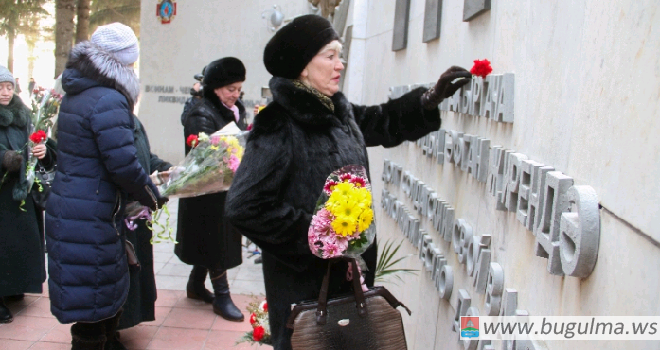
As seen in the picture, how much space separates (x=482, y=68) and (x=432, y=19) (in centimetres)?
117

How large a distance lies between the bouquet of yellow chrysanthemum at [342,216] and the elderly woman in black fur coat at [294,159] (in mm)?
188

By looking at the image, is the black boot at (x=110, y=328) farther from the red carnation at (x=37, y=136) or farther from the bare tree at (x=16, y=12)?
the bare tree at (x=16, y=12)

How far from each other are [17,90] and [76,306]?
7.35 feet

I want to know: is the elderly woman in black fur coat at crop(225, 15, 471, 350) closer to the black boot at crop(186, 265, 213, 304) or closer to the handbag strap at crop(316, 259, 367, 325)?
the handbag strap at crop(316, 259, 367, 325)

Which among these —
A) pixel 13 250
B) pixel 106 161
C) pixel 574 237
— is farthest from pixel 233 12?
pixel 574 237

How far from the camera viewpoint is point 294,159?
2.62 meters

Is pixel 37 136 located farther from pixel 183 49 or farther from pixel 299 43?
pixel 183 49

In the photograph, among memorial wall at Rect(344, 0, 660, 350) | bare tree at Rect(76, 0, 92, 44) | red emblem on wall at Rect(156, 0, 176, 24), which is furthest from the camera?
bare tree at Rect(76, 0, 92, 44)

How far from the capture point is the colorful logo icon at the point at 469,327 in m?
2.68

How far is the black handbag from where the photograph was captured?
246cm

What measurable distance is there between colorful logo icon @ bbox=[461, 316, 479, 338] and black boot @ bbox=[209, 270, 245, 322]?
2861 millimetres

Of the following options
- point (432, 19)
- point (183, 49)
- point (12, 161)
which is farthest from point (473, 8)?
point (183, 49)

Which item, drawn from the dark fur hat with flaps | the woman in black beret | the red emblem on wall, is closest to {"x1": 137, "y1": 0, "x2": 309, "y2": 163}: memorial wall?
the red emblem on wall

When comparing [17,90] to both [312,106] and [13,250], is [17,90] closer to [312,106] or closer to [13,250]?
[13,250]
